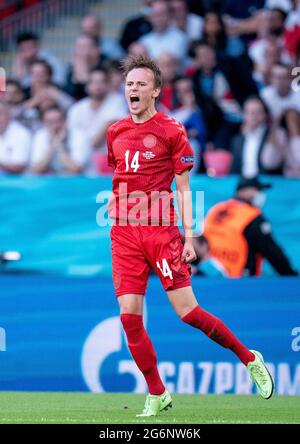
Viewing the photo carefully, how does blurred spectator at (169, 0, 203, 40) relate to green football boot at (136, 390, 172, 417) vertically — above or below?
above

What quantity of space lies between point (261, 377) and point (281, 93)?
20.5 ft

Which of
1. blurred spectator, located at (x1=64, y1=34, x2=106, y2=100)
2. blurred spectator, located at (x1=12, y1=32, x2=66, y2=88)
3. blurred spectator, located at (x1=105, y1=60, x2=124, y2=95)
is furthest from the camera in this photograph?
blurred spectator, located at (x1=12, y1=32, x2=66, y2=88)

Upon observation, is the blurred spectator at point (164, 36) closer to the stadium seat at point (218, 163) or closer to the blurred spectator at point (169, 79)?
the blurred spectator at point (169, 79)

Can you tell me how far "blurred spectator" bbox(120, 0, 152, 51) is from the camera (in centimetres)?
1506

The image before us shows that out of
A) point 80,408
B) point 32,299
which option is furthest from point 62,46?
point 80,408

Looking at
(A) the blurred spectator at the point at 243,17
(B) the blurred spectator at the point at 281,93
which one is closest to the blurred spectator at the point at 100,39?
(A) the blurred spectator at the point at 243,17

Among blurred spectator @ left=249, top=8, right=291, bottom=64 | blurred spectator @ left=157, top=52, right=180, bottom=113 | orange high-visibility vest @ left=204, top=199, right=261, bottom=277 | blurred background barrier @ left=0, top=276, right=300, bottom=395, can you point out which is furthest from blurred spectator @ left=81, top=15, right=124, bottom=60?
blurred background barrier @ left=0, top=276, right=300, bottom=395

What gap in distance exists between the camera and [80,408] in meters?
8.55

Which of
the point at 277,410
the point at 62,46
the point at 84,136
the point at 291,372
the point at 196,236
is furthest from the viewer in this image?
the point at 62,46

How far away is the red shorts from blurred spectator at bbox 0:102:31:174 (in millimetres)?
5455

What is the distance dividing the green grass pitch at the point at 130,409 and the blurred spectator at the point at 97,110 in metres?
4.18

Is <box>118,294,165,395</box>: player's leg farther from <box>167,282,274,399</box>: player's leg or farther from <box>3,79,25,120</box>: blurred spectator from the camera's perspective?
<box>3,79,25,120</box>: blurred spectator

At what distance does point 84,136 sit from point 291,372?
14.1 feet

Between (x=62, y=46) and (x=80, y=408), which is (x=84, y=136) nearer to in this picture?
(x=62, y=46)
